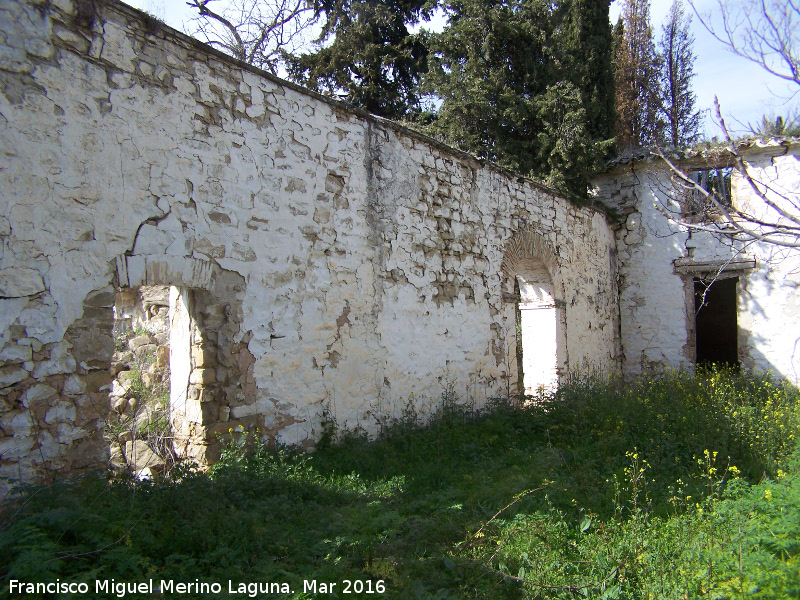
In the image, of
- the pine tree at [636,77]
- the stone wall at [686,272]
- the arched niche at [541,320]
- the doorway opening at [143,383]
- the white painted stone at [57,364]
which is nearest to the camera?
the white painted stone at [57,364]

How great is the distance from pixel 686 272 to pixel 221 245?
9589 millimetres

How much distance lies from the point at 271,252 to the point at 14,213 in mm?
1896

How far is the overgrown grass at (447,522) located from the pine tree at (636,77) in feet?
44.9

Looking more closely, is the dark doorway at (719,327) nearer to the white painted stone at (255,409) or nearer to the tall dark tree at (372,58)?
the tall dark tree at (372,58)

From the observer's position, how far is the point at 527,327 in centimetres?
919

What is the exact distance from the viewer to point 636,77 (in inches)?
695

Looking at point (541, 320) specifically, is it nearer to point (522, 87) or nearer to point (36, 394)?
point (522, 87)

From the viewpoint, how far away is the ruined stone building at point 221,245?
3309 mm

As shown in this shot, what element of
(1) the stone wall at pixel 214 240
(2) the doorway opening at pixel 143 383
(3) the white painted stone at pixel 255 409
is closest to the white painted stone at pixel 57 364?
(1) the stone wall at pixel 214 240

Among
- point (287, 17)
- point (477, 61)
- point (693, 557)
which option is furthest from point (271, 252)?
point (287, 17)

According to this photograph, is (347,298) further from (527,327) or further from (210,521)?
(527,327)

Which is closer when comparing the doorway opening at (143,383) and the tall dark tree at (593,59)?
the doorway opening at (143,383)

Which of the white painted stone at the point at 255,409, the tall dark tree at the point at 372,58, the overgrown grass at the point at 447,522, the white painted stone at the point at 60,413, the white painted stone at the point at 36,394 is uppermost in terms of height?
the tall dark tree at the point at 372,58

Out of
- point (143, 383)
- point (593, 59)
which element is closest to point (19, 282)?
point (143, 383)
